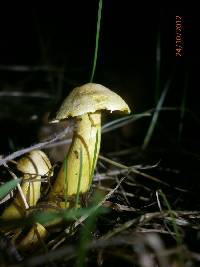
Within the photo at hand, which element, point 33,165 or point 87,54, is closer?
point 33,165

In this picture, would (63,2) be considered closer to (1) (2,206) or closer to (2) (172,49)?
(2) (172,49)
